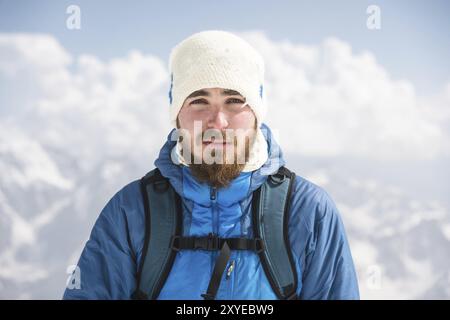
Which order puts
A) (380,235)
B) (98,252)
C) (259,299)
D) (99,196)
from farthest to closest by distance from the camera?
1. (99,196)
2. (380,235)
3. (98,252)
4. (259,299)

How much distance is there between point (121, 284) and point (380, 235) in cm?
5901

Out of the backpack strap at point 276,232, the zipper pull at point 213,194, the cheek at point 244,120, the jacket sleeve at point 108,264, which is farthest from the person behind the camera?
the cheek at point 244,120

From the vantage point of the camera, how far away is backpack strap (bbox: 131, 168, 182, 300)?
104 inches

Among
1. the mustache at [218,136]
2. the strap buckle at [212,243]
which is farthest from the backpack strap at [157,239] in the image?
the mustache at [218,136]

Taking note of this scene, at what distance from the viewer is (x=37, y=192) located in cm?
6700

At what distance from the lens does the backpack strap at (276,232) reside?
2.61 metres

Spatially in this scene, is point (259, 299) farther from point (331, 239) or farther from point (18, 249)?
point (18, 249)

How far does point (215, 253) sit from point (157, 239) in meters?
0.37

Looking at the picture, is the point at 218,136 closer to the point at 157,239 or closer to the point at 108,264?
the point at 157,239

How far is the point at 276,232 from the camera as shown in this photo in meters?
2.68

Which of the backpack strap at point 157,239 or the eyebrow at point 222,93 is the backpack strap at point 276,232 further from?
the eyebrow at point 222,93
